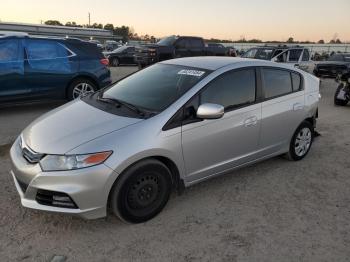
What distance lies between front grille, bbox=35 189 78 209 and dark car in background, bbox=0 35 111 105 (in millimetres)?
5270

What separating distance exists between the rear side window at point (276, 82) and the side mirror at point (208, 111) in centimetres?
118

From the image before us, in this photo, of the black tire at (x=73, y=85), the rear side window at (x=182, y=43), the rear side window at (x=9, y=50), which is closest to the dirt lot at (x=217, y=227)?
the rear side window at (x=9, y=50)

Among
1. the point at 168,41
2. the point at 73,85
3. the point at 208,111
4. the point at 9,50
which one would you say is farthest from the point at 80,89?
the point at 168,41

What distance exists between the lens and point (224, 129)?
4117 mm

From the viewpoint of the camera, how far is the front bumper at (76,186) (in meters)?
3.19

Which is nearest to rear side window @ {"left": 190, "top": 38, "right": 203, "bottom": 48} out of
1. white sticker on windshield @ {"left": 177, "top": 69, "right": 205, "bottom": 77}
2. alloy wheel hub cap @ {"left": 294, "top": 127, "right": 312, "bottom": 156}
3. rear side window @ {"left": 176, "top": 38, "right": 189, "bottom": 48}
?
rear side window @ {"left": 176, "top": 38, "right": 189, "bottom": 48}

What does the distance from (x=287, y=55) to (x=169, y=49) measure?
637cm

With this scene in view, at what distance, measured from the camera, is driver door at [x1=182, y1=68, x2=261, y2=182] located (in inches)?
152

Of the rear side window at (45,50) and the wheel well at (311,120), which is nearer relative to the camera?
the wheel well at (311,120)

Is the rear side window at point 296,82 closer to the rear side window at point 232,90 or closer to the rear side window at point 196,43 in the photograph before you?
the rear side window at point 232,90

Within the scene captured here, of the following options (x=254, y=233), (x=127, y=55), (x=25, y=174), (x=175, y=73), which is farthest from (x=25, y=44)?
(x=127, y=55)

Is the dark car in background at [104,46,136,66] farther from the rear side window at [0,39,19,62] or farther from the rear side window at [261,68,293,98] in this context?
the rear side window at [261,68,293,98]

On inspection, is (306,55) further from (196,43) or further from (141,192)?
(141,192)

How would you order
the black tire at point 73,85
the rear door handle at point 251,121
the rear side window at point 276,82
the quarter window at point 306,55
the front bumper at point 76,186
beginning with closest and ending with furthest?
Result: 1. the front bumper at point 76,186
2. the rear door handle at point 251,121
3. the rear side window at point 276,82
4. the black tire at point 73,85
5. the quarter window at point 306,55
